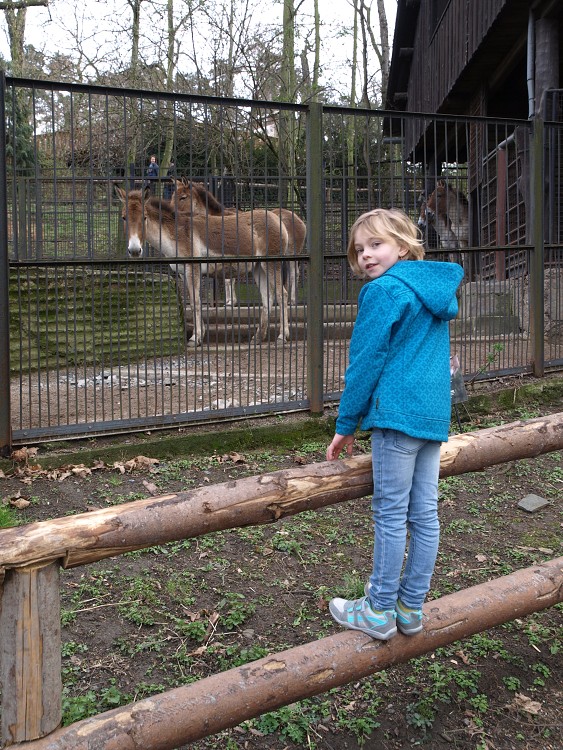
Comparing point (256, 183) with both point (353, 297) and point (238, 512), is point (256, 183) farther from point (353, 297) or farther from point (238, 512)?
point (238, 512)

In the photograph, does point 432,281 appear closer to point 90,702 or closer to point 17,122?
point 90,702

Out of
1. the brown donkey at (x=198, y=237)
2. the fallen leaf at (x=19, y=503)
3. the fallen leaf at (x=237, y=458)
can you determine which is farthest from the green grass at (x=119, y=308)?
the fallen leaf at (x=19, y=503)

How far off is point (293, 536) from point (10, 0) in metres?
15.4

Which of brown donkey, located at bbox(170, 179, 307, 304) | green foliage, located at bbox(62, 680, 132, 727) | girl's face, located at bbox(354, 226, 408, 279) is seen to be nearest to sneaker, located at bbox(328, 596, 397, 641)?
green foliage, located at bbox(62, 680, 132, 727)

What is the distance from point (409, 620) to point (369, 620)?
0.52 ft

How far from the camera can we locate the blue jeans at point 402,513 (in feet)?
8.67

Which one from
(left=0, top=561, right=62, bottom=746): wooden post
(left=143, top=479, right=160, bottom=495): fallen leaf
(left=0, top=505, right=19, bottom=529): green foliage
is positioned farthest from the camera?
(left=143, top=479, right=160, bottom=495): fallen leaf

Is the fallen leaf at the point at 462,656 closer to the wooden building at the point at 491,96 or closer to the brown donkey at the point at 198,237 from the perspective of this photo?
the brown donkey at the point at 198,237

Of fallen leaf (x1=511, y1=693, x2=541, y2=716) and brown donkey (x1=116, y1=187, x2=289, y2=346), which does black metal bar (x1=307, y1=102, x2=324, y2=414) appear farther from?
fallen leaf (x1=511, y1=693, x2=541, y2=716)

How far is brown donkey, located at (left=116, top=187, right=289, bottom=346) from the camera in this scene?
591 centimetres

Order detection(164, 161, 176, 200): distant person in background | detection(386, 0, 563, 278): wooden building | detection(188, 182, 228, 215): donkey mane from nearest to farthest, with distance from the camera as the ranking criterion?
detection(164, 161, 176, 200): distant person in background → detection(188, 182, 228, 215): donkey mane → detection(386, 0, 563, 278): wooden building

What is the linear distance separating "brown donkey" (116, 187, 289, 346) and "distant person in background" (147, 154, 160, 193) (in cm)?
10

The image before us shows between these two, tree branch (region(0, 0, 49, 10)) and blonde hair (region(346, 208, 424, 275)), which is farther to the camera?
tree branch (region(0, 0, 49, 10))

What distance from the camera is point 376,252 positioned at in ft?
9.00
